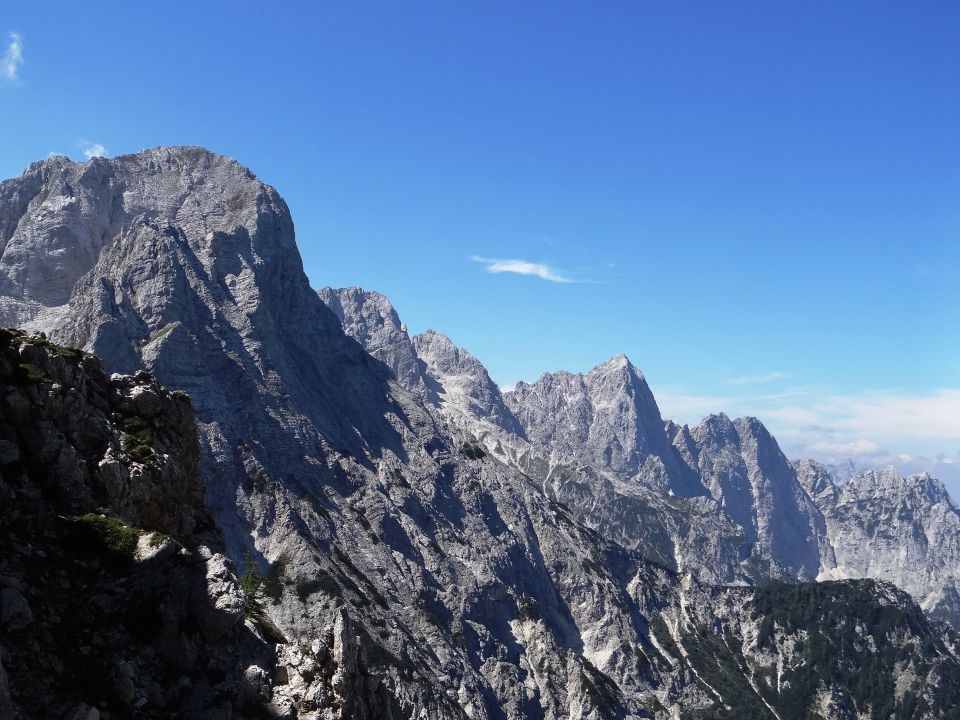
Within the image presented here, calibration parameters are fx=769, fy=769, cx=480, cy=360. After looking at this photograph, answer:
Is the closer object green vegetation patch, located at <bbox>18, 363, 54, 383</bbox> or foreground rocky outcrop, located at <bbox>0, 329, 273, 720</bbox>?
foreground rocky outcrop, located at <bbox>0, 329, 273, 720</bbox>

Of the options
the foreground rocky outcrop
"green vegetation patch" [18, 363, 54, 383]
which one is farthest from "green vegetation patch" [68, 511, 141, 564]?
"green vegetation patch" [18, 363, 54, 383]

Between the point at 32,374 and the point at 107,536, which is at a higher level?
the point at 32,374

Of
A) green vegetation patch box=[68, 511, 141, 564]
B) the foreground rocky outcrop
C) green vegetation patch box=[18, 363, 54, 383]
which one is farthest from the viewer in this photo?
green vegetation patch box=[18, 363, 54, 383]

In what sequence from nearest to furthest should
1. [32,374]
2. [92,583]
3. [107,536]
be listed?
[92,583] < [107,536] < [32,374]

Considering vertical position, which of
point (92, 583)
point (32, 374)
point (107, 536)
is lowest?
point (92, 583)

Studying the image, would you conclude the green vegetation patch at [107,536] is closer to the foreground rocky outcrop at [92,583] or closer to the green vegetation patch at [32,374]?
the foreground rocky outcrop at [92,583]

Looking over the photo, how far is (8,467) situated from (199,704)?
1661 cm

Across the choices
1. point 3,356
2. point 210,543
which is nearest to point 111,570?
point 3,356

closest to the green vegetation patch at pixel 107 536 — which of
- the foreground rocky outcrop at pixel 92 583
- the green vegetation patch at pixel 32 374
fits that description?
the foreground rocky outcrop at pixel 92 583

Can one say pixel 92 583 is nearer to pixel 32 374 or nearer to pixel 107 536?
pixel 107 536

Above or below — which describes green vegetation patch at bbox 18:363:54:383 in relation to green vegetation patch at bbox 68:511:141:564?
above

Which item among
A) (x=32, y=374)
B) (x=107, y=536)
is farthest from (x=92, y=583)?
(x=32, y=374)

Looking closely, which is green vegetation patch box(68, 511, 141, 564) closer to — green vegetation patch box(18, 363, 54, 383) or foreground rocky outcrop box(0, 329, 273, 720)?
foreground rocky outcrop box(0, 329, 273, 720)

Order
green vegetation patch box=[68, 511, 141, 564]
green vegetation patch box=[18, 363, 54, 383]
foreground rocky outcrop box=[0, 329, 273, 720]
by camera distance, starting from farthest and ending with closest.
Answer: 1. green vegetation patch box=[18, 363, 54, 383]
2. green vegetation patch box=[68, 511, 141, 564]
3. foreground rocky outcrop box=[0, 329, 273, 720]
